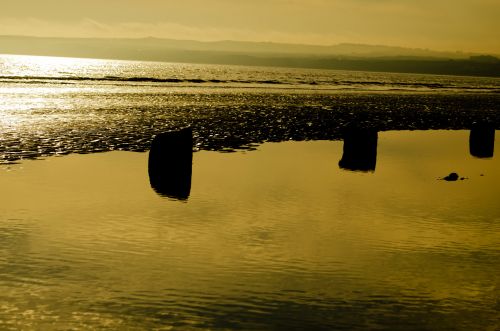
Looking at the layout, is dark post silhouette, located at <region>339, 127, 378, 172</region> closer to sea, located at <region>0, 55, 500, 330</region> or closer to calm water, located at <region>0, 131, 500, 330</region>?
sea, located at <region>0, 55, 500, 330</region>

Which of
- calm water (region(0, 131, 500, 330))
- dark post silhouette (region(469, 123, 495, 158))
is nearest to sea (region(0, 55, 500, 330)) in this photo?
calm water (region(0, 131, 500, 330))

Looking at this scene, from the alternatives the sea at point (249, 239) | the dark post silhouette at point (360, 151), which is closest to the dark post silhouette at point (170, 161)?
the sea at point (249, 239)

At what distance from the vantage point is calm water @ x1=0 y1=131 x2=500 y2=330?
8.10 m

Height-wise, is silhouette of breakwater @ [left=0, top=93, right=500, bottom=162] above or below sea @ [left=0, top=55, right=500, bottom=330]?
above

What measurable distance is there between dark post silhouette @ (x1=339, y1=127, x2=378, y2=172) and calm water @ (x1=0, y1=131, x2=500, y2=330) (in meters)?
1.54

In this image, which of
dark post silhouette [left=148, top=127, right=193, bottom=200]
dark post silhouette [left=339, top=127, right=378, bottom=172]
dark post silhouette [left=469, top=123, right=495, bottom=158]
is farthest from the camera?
dark post silhouette [left=469, top=123, right=495, bottom=158]

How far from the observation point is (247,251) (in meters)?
11.0

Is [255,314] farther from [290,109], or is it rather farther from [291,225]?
[290,109]

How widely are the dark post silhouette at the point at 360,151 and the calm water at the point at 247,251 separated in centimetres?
154

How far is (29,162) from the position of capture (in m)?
20.2

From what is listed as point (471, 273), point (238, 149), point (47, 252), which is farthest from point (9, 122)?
point (471, 273)

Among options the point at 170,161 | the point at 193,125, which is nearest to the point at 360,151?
the point at 170,161

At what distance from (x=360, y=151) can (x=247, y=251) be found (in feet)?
36.9

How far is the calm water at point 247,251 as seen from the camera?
810cm
